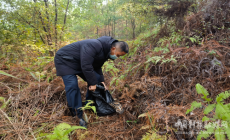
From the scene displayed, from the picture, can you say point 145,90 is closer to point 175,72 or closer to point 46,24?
point 175,72

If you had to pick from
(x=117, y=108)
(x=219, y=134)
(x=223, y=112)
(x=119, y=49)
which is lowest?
(x=117, y=108)

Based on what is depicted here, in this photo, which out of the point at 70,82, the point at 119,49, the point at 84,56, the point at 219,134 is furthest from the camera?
the point at 119,49

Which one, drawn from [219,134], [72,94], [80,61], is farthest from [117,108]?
[219,134]

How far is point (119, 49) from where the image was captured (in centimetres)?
233

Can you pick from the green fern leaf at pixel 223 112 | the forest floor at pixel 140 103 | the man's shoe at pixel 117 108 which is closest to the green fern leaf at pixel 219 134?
the green fern leaf at pixel 223 112

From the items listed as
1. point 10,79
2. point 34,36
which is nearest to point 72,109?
point 10,79

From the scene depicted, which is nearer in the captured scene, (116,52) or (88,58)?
(88,58)

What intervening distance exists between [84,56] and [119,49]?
71 centimetres

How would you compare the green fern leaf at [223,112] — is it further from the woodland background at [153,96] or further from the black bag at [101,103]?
the black bag at [101,103]

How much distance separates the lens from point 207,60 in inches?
98.3

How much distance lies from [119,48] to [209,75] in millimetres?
1825

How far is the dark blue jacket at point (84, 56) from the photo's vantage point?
6.94 feet

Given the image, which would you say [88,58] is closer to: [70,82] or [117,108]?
[70,82]

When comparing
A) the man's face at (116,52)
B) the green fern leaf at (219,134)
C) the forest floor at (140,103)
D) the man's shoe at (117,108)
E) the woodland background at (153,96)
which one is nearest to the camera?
the green fern leaf at (219,134)
